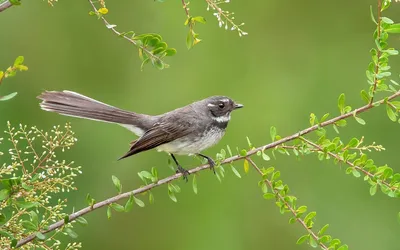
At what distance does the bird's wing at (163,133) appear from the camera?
5793 mm

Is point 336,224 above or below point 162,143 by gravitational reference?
below

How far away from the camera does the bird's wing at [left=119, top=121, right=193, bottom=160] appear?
5793 mm

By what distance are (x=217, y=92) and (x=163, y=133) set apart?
3271mm

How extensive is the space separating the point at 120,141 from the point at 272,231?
1.98 meters

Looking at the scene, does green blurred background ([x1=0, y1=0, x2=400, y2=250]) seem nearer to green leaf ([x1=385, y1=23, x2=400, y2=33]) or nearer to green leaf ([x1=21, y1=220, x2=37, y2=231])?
green leaf ([x1=21, y1=220, x2=37, y2=231])

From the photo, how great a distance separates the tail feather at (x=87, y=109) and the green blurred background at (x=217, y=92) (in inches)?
69.9

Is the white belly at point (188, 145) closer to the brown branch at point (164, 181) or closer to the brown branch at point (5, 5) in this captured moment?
the brown branch at point (164, 181)

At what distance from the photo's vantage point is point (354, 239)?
8.43m

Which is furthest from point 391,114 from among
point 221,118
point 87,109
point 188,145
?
point 221,118

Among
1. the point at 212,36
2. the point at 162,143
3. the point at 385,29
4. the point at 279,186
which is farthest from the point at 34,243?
the point at 212,36

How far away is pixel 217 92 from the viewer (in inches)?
363

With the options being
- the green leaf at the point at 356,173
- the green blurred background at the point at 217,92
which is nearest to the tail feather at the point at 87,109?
the green blurred background at the point at 217,92

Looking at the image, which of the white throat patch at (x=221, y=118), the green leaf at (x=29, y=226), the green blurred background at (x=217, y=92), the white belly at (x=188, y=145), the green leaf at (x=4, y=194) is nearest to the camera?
the green leaf at (x=4, y=194)

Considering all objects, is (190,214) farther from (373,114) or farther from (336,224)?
(373,114)
